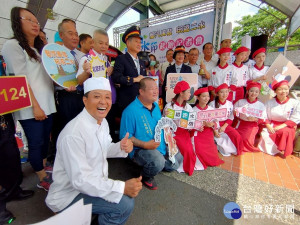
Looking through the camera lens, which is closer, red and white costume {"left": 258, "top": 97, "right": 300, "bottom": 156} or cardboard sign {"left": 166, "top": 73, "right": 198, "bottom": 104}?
red and white costume {"left": 258, "top": 97, "right": 300, "bottom": 156}

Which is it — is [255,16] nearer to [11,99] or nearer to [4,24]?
[4,24]

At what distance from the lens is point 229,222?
1770 mm

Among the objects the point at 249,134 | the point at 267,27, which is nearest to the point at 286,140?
the point at 249,134

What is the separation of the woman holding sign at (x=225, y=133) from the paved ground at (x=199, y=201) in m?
0.72

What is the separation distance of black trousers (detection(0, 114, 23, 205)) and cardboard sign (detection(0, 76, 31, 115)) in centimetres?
34

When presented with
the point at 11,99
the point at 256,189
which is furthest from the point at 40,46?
the point at 256,189

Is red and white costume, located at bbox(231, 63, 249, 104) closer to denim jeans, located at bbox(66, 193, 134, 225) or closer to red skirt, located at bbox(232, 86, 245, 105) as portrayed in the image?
red skirt, located at bbox(232, 86, 245, 105)

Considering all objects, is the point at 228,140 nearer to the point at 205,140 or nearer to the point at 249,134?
the point at 249,134

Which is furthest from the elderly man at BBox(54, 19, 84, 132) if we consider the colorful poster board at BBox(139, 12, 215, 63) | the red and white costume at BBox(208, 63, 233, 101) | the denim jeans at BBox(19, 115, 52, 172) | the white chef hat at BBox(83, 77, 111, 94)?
the colorful poster board at BBox(139, 12, 215, 63)

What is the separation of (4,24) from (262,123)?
11.8 meters

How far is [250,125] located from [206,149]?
128 cm

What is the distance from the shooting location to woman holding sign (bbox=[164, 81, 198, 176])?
2.60m

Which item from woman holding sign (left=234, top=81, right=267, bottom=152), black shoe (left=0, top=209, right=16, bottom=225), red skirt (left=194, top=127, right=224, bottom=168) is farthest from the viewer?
woman holding sign (left=234, top=81, right=267, bottom=152)

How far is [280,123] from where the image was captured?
3258 mm
